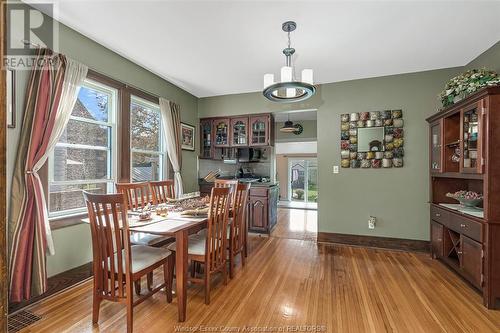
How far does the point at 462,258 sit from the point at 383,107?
86.5 inches

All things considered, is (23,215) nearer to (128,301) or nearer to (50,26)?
(128,301)

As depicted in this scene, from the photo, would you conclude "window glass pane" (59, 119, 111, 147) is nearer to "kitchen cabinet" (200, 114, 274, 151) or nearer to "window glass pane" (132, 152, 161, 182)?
"window glass pane" (132, 152, 161, 182)

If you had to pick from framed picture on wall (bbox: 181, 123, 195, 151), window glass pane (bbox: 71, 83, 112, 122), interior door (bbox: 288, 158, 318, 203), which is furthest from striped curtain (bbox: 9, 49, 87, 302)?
interior door (bbox: 288, 158, 318, 203)

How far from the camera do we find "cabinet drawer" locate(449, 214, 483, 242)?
2188 mm

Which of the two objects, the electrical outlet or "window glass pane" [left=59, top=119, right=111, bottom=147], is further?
the electrical outlet

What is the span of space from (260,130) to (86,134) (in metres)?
2.75

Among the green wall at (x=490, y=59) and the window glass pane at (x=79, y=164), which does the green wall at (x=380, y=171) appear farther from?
the window glass pane at (x=79, y=164)

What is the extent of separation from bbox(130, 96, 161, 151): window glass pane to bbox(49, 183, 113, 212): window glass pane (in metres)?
0.91

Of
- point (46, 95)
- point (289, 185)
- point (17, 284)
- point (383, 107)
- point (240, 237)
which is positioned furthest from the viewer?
point (289, 185)

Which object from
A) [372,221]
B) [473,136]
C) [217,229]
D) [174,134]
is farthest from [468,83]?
[174,134]

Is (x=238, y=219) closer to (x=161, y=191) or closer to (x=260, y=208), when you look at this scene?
(x=161, y=191)

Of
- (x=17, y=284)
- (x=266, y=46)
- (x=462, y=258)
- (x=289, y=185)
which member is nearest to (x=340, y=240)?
(x=462, y=258)

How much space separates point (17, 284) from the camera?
1.91 m

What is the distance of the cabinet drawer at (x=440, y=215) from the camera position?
2.75 m
